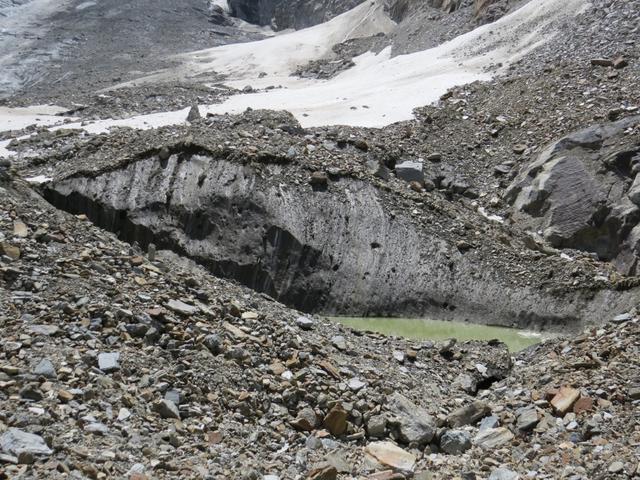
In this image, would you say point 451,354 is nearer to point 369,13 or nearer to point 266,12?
point 369,13

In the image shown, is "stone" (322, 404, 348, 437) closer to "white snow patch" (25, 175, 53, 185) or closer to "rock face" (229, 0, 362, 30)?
"white snow patch" (25, 175, 53, 185)

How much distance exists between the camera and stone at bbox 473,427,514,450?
790 cm

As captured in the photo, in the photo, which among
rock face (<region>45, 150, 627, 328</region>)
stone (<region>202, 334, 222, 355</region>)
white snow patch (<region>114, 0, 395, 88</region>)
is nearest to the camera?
stone (<region>202, 334, 222, 355</region>)

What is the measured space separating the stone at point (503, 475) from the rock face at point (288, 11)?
52.9 m

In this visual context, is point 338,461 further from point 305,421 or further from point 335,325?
point 335,325

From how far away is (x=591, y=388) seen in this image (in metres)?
8.38

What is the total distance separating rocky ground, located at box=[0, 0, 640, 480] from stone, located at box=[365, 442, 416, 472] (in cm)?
3

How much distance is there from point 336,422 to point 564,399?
256 cm

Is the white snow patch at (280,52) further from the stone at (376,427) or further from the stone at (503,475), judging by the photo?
the stone at (503,475)

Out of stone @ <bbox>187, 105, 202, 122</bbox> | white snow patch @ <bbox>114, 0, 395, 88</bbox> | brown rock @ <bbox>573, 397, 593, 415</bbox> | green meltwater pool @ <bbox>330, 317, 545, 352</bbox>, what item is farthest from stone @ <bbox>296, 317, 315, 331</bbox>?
white snow patch @ <bbox>114, 0, 395, 88</bbox>

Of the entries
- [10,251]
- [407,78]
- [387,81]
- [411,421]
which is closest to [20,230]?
[10,251]

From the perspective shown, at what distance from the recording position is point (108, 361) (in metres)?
7.45

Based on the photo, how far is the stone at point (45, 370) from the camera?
6914 mm

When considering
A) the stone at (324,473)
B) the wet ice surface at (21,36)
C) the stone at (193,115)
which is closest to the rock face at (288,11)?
the wet ice surface at (21,36)
